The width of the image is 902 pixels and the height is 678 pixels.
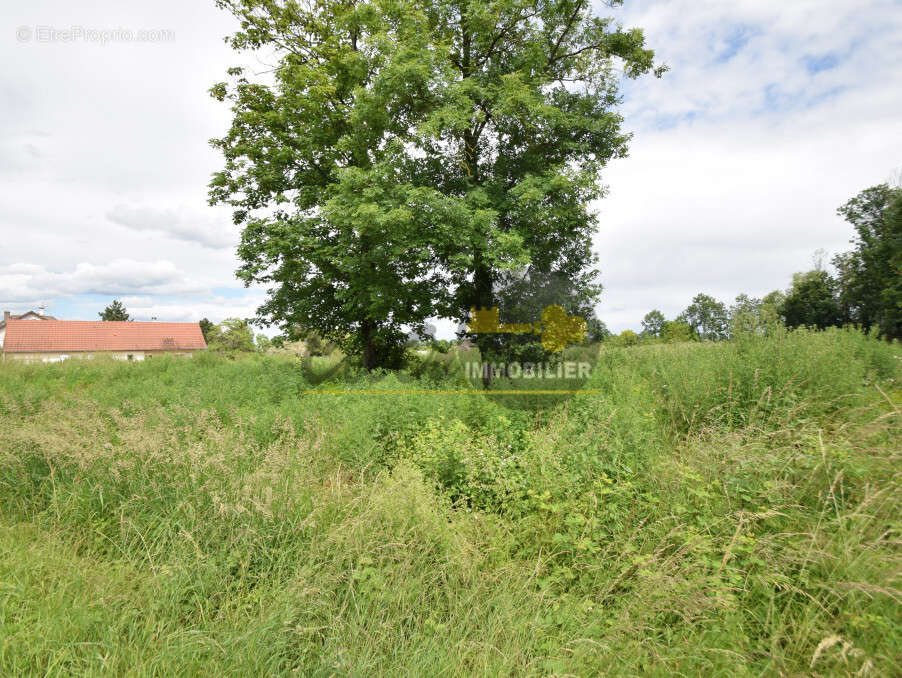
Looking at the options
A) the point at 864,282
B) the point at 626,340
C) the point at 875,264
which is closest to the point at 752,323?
the point at 626,340

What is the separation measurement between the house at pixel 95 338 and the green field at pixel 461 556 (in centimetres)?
4106

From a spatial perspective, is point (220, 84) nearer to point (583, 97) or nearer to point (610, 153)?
point (583, 97)

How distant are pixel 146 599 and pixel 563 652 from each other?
2.88m

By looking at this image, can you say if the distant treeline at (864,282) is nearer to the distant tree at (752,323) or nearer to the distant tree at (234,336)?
the distant tree at (752,323)

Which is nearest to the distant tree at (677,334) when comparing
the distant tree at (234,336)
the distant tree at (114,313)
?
the distant tree at (234,336)

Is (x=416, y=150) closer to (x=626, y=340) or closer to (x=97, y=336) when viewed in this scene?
(x=626, y=340)

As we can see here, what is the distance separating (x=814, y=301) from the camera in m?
36.7

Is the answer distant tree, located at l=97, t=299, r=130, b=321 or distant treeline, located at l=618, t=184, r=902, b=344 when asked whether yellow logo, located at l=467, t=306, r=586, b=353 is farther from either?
distant tree, located at l=97, t=299, r=130, b=321

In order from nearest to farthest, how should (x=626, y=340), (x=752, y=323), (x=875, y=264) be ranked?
(x=752, y=323) → (x=626, y=340) → (x=875, y=264)

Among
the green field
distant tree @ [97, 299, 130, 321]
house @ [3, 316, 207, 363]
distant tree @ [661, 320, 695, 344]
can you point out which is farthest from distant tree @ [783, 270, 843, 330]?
distant tree @ [97, 299, 130, 321]

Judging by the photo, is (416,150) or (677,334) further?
(677,334)

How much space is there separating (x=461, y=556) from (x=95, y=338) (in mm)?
57453

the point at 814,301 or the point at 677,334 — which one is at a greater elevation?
the point at 814,301

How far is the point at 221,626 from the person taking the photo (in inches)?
96.3
